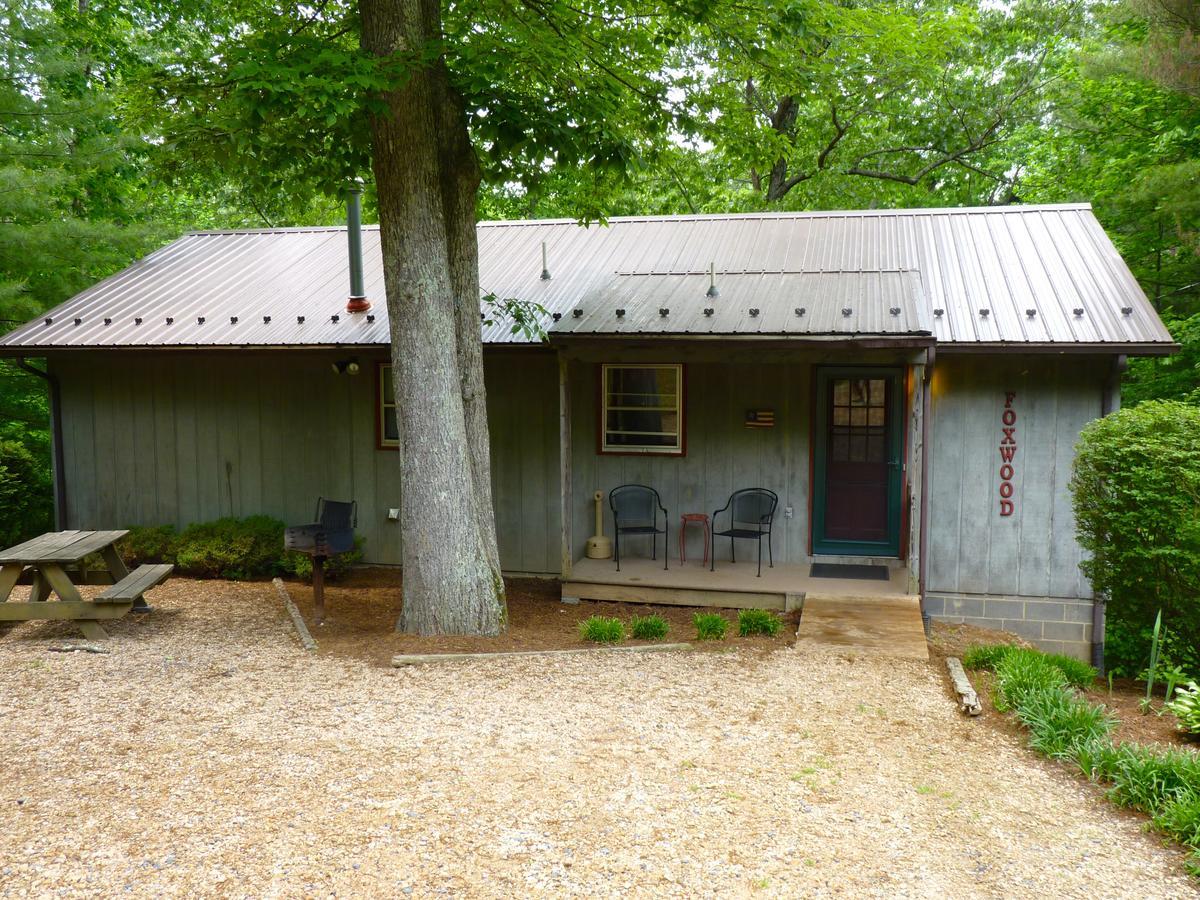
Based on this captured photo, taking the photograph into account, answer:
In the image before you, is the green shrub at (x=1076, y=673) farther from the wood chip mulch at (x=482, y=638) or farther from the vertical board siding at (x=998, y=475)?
the vertical board siding at (x=998, y=475)

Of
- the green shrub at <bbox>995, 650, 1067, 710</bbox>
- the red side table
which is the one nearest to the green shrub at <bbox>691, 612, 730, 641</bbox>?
the green shrub at <bbox>995, 650, 1067, 710</bbox>

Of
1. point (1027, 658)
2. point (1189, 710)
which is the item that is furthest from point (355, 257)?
point (1189, 710)

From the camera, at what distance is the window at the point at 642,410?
9.52m

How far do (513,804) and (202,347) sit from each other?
727 cm

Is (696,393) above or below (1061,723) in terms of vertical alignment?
above

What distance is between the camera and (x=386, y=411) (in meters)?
10.1

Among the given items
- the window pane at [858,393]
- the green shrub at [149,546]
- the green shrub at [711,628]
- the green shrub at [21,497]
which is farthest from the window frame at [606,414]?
the green shrub at [21,497]

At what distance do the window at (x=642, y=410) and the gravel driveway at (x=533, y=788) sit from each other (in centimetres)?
373

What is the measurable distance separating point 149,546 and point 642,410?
5457 millimetres

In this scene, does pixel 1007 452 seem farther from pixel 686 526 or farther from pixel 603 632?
pixel 603 632

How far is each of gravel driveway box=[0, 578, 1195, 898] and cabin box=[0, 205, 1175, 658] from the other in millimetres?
2895

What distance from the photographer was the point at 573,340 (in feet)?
26.4

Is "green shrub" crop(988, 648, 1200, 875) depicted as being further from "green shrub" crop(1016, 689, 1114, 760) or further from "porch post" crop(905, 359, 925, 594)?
"porch post" crop(905, 359, 925, 594)

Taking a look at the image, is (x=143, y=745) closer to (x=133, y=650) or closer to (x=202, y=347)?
(x=133, y=650)
